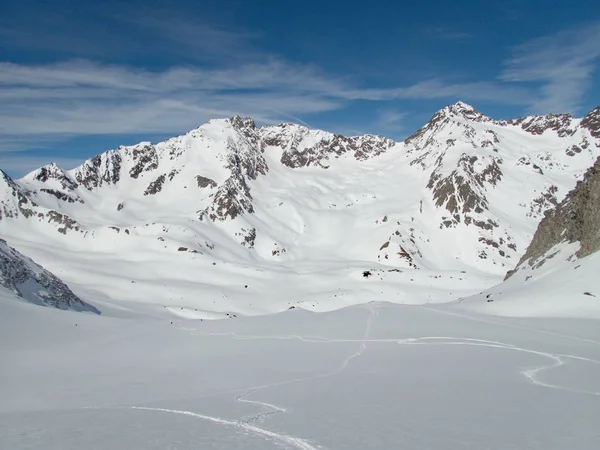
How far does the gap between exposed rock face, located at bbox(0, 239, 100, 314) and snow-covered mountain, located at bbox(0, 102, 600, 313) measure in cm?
2961

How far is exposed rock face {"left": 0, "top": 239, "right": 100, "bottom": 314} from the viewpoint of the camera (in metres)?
31.9

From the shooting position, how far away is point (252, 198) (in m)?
163

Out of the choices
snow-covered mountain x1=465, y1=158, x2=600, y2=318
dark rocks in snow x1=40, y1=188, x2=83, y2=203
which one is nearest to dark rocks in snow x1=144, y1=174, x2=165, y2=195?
dark rocks in snow x1=40, y1=188, x2=83, y2=203

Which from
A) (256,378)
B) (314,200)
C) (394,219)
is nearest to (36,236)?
(314,200)

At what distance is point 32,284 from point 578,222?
4059 cm

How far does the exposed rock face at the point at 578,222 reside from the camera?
3061cm

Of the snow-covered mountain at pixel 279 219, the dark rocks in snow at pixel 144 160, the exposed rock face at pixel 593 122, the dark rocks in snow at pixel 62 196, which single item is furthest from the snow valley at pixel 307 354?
the exposed rock face at pixel 593 122

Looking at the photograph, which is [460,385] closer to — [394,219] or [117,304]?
[117,304]

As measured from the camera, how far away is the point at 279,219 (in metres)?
156

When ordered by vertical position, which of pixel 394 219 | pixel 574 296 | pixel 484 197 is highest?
pixel 484 197

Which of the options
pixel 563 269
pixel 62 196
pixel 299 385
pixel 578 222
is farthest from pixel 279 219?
pixel 299 385

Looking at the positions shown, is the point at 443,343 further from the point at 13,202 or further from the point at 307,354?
the point at 13,202

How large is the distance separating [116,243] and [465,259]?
96736 mm

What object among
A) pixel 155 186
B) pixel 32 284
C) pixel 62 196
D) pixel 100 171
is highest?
pixel 100 171
